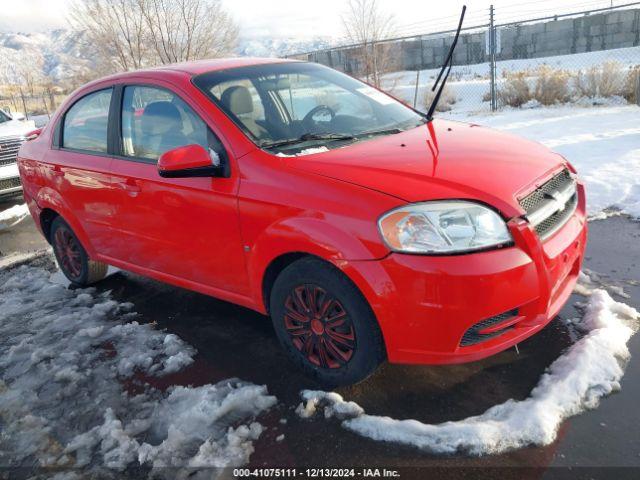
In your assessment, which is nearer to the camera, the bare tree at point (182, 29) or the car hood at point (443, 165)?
the car hood at point (443, 165)

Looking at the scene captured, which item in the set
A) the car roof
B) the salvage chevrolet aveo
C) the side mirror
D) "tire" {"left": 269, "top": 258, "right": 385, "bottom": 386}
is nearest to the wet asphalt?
"tire" {"left": 269, "top": 258, "right": 385, "bottom": 386}

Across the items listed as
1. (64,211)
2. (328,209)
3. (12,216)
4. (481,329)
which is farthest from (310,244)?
(12,216)

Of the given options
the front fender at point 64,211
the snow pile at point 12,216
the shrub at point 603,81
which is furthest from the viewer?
the shrub at point 603,81

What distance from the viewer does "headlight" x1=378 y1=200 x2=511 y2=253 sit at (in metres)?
2.35

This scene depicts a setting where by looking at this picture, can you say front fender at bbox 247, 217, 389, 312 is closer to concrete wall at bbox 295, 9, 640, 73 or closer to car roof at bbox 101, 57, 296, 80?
car roof at bbox 101, 57, 296, 80

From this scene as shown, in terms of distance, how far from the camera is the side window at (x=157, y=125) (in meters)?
3.19

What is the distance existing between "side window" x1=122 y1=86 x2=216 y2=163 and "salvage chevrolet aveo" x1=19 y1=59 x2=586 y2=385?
0.01m

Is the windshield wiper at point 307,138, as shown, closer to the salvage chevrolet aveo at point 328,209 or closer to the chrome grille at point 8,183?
the salvage chevrolet aveo at point 328,209

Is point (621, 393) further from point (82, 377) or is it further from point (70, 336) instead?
point (70, 336)

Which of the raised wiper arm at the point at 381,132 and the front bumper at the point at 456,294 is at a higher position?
the raised wiper arm at the point at 381,132

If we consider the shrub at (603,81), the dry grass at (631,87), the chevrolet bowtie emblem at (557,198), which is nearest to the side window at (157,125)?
the chevrolet bowtie emblem at (557,198)

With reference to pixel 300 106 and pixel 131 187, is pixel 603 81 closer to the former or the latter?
pixel 300 106

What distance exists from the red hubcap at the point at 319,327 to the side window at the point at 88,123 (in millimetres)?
1963

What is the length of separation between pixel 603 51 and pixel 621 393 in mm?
21945
